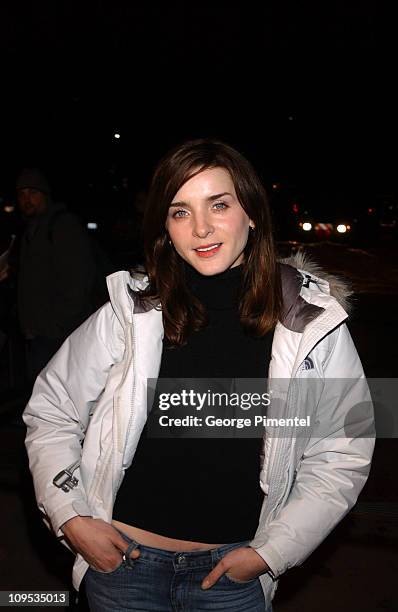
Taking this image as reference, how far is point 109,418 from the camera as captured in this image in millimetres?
2031

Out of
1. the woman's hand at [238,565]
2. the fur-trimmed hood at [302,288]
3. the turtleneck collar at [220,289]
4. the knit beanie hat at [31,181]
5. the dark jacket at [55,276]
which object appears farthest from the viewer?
the knit beanie hat at [31,181]

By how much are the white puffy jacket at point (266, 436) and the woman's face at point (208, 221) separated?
0.79ft

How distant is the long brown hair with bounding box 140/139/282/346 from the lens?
82.0 inches

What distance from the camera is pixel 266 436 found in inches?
78.7

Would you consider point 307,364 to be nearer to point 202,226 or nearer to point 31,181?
point 202,226

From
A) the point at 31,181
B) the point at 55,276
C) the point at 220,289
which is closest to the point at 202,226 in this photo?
the point at 220,289

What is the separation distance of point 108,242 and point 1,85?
5.31 metres

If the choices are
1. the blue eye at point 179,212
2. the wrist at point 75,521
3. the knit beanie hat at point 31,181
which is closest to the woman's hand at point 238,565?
the wrist at point 75,521

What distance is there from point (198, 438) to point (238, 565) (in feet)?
1.33

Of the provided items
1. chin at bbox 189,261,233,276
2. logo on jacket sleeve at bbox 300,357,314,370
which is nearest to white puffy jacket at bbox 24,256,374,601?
logo on jacket sleeve at bbox 300,357,314,370

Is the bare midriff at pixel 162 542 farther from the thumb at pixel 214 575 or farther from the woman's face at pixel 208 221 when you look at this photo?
the woman's face at pixel 208 221

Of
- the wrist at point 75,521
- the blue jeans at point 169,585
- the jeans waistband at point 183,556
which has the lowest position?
the blue jeans at point 169,585

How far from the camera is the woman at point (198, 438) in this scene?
1.99m

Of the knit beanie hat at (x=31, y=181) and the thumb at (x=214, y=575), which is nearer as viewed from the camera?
the thumb at (x=214, y=575)
